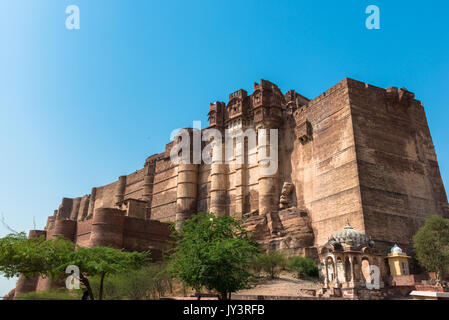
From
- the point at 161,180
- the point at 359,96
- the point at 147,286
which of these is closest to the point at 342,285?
the point at 147,286

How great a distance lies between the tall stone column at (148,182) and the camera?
123ft

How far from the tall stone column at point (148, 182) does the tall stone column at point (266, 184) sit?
Result: 1484 cm

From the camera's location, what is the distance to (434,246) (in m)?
17.4

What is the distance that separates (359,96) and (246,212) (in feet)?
35.6

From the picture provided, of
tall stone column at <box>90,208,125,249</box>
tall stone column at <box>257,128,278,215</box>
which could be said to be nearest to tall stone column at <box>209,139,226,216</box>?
tall stone column at <box>257,128,278,215</box>

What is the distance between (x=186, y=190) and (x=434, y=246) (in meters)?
19.5

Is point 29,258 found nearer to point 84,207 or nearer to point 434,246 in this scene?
point 434,246

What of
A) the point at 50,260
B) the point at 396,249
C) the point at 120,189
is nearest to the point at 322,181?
the point at 396,249

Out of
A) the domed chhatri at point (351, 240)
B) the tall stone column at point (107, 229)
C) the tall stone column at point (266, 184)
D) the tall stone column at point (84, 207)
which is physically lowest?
the domed chhatri at point (351, 240)

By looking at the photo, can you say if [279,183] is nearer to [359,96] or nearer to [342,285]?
[359,96]

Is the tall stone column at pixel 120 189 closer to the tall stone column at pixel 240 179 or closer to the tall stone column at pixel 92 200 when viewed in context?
the tall stone column at pixel 92 200

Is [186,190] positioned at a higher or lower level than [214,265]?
higher

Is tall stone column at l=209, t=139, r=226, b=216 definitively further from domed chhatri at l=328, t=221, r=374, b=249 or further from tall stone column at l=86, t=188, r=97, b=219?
tall stone column at l=86, t=188, r=97, b=219

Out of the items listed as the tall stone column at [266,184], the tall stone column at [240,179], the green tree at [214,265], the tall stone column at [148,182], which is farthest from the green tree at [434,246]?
the tall stone column at [148,182]
